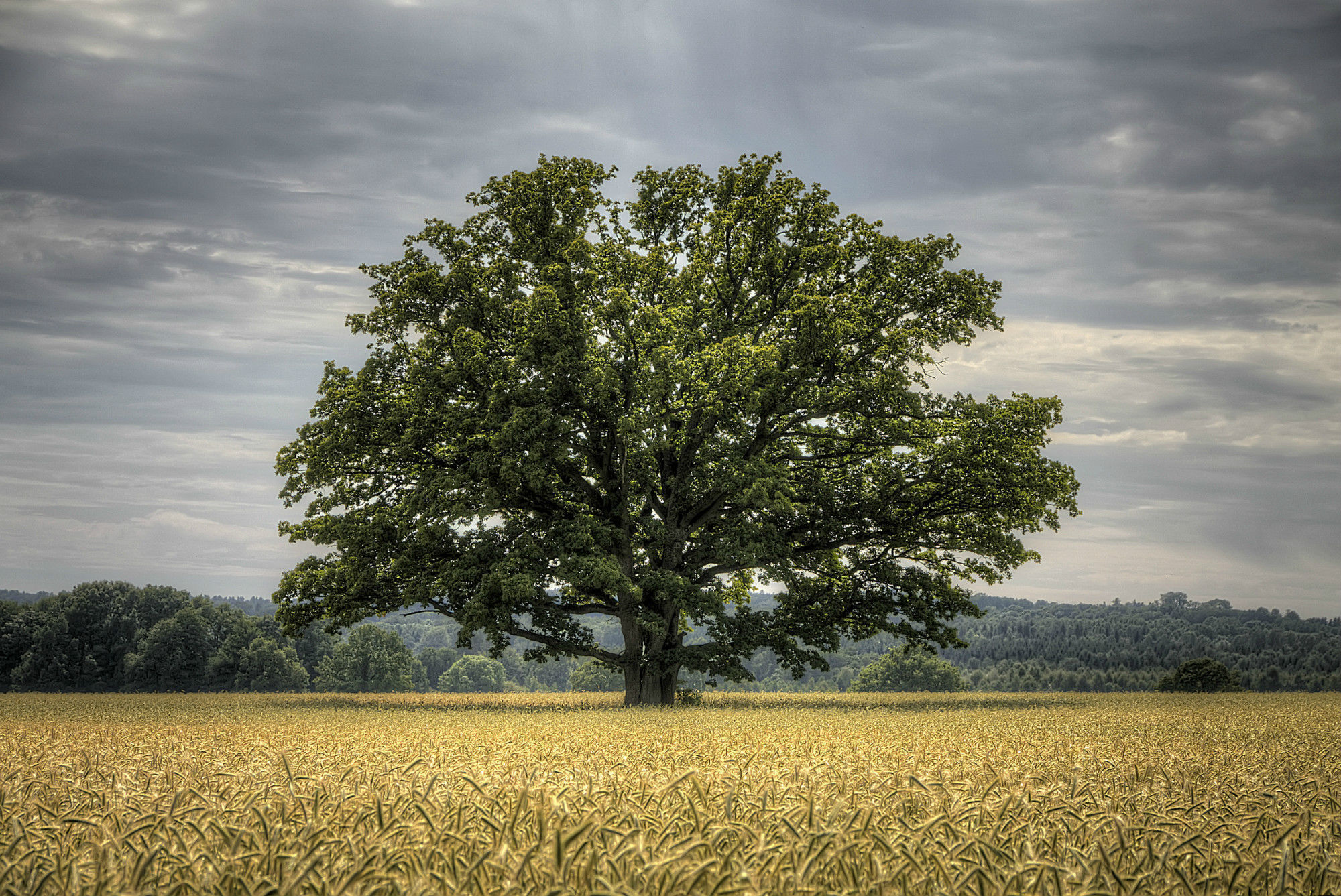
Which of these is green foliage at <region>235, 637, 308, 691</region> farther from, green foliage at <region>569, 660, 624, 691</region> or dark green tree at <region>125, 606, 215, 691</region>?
green foliage at <region>569, 660, 624, 691</region>

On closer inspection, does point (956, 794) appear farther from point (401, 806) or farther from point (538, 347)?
point (538, 347)

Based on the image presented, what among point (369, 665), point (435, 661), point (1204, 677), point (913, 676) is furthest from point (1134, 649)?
point (435, 661)

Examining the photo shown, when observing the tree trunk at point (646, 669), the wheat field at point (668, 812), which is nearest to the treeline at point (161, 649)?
the tree trunk at point (646, 669)

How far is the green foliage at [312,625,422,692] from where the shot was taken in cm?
6706

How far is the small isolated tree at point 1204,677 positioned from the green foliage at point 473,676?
10557cm

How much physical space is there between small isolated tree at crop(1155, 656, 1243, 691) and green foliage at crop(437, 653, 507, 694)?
105565 mm

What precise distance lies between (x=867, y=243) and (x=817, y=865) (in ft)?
70.5

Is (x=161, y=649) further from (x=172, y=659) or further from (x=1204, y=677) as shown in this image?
(x=1204, y=677)

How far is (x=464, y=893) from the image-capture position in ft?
8.03

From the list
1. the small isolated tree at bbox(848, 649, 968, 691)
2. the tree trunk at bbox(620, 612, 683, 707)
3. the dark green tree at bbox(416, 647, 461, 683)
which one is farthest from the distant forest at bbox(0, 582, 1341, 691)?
the dark green tree at bbox(416, 647, 461, 683)

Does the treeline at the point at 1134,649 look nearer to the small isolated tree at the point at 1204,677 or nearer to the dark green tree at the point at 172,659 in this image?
the small isolated tree at the point at 1204,677

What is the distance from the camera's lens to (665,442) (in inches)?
768

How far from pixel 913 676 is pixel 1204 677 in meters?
51.2

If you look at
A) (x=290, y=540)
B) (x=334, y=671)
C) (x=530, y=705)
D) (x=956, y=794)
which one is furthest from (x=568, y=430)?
(x=334, y=671)
